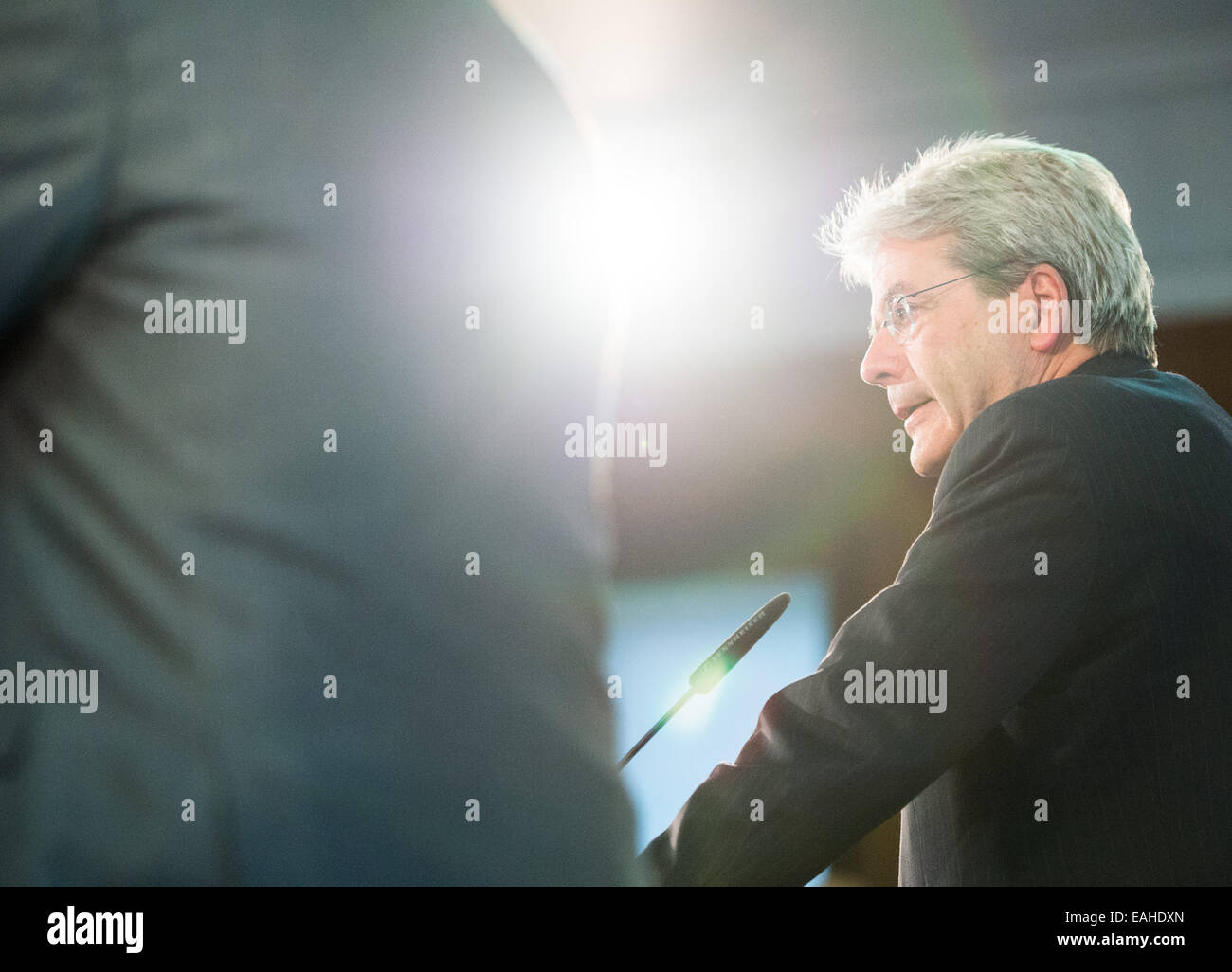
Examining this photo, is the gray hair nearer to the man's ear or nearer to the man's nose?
the man's ear

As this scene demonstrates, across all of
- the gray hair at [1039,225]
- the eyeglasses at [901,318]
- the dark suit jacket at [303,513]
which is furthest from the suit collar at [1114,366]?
the dark suit jacket at [303,513]

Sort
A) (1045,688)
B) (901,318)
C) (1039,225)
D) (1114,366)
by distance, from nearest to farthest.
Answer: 1. (1045,688)
2. (1114,366)
3. (1039,225)
4. (901,318)

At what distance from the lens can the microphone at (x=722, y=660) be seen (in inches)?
40.5

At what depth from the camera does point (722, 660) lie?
3.67ft

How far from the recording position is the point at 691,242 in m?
1.93

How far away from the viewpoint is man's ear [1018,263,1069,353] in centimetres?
117

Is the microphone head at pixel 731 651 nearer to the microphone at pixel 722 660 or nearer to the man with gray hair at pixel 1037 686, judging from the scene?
the microphone at pixel 722 660

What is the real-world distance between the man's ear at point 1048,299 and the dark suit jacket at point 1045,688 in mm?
257

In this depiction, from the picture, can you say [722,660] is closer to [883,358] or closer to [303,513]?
[883,358]

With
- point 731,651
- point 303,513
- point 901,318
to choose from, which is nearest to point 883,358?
point 901,318

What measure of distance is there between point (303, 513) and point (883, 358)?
110cm

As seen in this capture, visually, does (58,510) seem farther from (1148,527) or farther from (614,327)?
(1148,527)

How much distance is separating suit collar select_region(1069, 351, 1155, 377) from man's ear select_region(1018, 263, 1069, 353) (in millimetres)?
72

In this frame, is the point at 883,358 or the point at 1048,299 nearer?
the point at 1048,299
